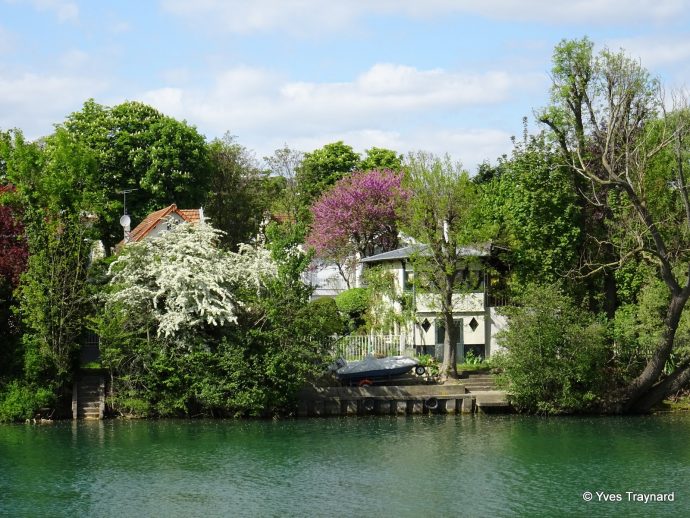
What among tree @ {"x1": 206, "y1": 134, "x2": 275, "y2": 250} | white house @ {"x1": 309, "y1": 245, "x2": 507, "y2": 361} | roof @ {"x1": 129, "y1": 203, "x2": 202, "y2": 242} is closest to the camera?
white house @ {"x1": 309, "y1": 245, "x2": 507, "y2": 361}

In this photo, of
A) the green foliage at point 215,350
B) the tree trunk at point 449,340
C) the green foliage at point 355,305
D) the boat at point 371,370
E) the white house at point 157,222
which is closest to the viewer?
the green foliage at point 215,350

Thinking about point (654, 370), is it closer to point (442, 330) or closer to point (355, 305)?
point (442, 330)

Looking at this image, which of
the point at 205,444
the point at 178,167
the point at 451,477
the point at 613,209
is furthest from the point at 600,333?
the point at 178,167

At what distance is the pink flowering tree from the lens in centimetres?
6494

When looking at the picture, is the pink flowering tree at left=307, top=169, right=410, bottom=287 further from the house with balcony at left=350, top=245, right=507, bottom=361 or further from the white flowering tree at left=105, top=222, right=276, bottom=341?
the white flowering tree at left=105, top=222, right=276, bottom=341

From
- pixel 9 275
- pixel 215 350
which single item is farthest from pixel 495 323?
pixel 9 275

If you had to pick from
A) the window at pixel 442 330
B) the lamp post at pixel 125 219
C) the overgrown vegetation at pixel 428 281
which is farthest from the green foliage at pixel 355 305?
the lamp post at pixel 125 219

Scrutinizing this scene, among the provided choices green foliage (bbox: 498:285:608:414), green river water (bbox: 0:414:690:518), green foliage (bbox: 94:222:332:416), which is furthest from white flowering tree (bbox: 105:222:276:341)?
green foliage (bbox: 498:285:608:414)

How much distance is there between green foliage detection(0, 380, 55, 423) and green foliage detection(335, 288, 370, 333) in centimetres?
1711

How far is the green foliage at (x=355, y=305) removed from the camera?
177ft

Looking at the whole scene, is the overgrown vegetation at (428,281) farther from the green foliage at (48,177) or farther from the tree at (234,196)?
the tree at (234,196)

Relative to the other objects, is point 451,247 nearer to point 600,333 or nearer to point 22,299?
point 600,333

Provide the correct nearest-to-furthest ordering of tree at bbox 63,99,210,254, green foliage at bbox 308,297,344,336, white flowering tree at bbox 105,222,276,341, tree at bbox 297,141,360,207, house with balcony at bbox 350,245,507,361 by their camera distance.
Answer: white flowering tree at bbox 105,222,276,341
green foliage at bbox 308,297,344,336
house with balcony at bbox 350,245,507,361
tree at bbox 63,99,210,254
tree at bbox 297,141,360,207

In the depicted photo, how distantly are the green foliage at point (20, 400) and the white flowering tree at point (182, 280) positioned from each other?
14.2 ft
